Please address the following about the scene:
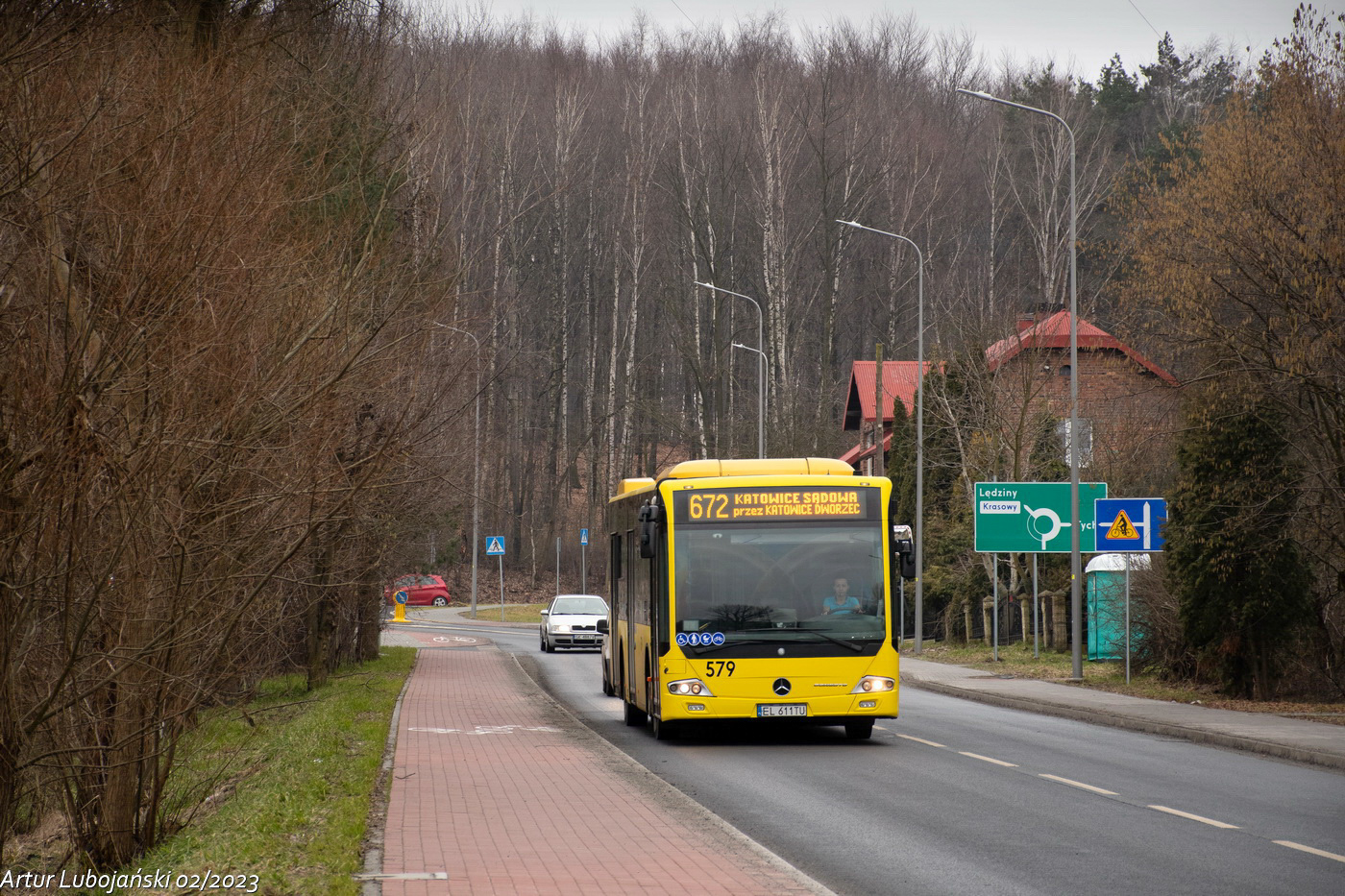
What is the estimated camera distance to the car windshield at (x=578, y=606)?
1528 inches

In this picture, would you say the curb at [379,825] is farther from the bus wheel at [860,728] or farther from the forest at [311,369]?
the bus wheel at [860,728]

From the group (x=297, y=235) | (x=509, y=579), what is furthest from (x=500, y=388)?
(x=297, y=235)

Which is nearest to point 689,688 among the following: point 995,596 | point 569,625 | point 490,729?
point 490,729

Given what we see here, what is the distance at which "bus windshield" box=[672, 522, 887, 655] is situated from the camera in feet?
53.0

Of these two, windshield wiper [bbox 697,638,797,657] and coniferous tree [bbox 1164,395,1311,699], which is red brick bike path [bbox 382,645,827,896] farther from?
coniferous tree [bbox 1164,395,1311,699]

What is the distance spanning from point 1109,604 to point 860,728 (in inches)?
526

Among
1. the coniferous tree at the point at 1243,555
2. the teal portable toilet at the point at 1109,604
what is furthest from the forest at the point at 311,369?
the teal portable toilet at the point at 1109,604

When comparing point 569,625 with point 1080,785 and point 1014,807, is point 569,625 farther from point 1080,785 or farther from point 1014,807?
point 1014,807

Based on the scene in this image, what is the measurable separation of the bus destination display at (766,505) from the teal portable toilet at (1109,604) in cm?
1147

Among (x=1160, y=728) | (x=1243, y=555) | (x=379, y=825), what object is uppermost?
(x=1243, y=555)

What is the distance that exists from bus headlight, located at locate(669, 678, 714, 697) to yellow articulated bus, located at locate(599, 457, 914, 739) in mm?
10

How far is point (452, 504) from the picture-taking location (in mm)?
27266

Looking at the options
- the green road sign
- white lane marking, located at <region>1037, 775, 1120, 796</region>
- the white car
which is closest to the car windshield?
the white car

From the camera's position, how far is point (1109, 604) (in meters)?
28.9
